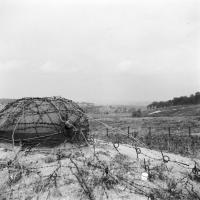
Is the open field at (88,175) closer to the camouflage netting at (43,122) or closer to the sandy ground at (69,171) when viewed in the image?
the sandy ground at (69,171)

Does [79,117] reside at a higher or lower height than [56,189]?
higher

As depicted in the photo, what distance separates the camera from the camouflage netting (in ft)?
29.5

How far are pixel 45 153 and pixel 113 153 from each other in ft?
6.41

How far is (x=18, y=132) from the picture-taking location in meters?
9.05

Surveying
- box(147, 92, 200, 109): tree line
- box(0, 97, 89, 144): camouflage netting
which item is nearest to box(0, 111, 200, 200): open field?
box(0, 97, 89, 144): camouflage netting

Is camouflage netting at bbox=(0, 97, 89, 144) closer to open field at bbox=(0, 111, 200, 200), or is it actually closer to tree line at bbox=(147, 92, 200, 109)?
open field at bbox=(0, 111, 200, 200)

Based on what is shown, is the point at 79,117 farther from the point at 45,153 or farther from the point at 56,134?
the point at 45,153

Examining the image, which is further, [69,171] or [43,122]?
[43,122]

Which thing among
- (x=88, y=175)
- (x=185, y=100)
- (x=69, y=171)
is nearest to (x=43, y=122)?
(x=69, y=171)

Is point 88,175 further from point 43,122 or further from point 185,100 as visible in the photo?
point 185,100

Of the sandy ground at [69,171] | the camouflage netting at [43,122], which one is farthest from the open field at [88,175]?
the camouflage netting at [43,122]

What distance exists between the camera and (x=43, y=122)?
9.08 meters

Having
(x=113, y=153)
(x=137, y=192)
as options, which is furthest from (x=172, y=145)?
(x=137, y=192)

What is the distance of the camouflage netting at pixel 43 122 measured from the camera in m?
8.98
